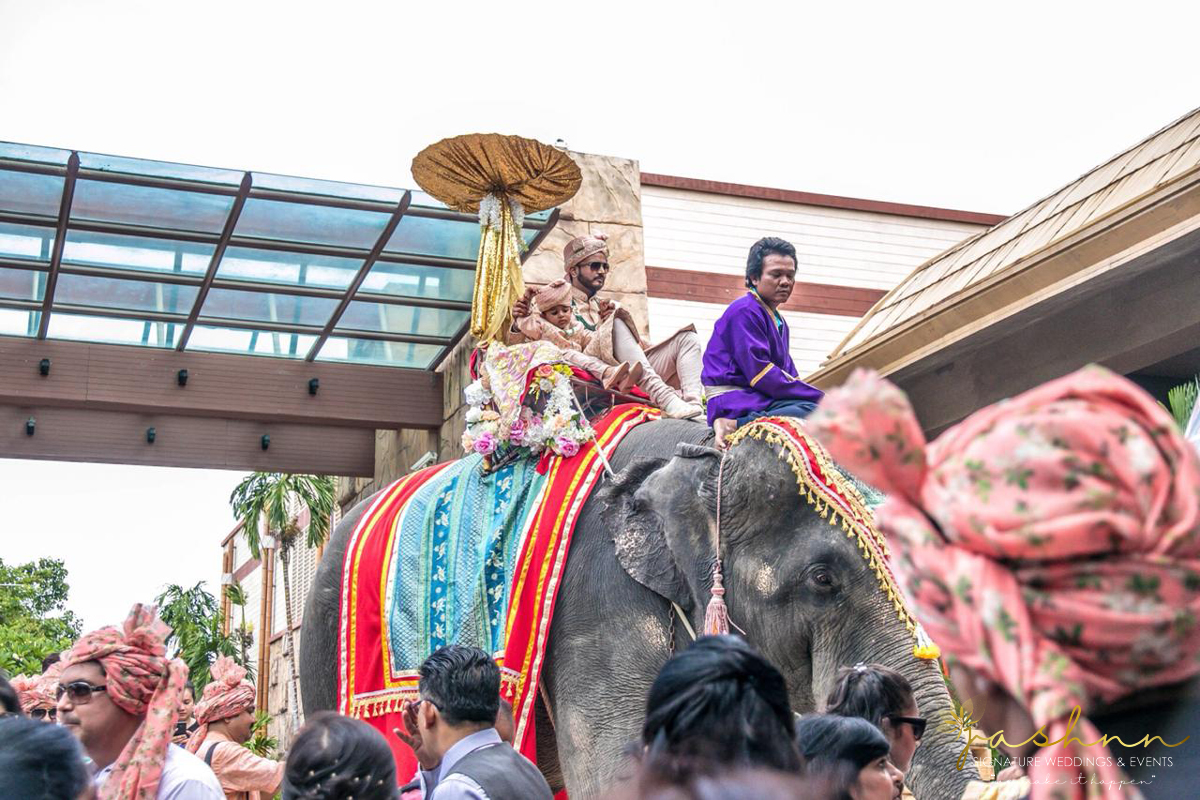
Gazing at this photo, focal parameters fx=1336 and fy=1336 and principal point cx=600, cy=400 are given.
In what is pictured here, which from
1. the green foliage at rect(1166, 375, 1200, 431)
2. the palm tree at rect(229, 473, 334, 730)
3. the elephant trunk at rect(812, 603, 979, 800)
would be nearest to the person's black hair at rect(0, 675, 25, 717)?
the elephant trunk at rect(812, 603, 979, 800)

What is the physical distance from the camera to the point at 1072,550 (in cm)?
143

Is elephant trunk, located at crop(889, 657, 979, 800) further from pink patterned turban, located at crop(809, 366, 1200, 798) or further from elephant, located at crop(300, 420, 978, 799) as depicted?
pink patterned turban, located at crop(809, 366, 1200, 798)

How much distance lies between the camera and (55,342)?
1016 cm

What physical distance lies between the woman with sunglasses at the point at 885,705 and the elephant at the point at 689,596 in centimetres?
76

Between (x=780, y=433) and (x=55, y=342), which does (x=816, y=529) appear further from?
(x=55, y=342)

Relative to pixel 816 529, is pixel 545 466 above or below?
above

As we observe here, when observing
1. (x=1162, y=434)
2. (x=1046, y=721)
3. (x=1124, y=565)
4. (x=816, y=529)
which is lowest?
(x=1046, y=721)

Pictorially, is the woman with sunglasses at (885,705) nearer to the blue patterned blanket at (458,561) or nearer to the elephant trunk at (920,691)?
the elephant trunk at (920,691)

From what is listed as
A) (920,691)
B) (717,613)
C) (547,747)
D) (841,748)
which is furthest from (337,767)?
(547,747)

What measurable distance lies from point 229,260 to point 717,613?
19.0 ft

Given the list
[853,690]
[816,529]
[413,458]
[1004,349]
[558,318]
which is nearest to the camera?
[853,690]

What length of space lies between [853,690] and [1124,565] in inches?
81.8

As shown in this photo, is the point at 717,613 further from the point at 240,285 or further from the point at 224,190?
the point at 240,285

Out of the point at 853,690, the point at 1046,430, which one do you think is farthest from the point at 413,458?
the point at 1046,430
